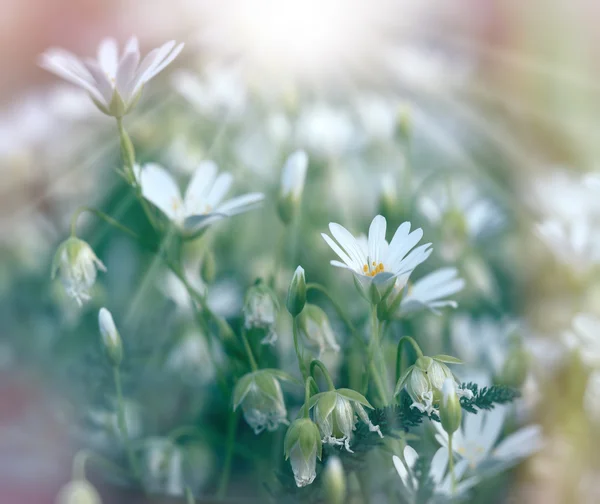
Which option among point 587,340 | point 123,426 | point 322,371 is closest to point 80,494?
point 123,426

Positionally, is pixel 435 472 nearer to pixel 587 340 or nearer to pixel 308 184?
pixel 587 340

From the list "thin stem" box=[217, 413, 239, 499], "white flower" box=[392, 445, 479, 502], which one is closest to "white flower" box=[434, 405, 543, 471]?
"white flower" box=[392, 445, 479, 502]

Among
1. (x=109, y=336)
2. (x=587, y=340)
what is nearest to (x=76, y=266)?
(x=109, y=336)

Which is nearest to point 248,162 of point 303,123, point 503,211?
point 303,123

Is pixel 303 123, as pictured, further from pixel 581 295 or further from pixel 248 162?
pixel 581 295

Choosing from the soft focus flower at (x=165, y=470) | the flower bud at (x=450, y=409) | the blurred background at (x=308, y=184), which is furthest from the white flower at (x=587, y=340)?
the soft focus flower at (x=165, y=470)

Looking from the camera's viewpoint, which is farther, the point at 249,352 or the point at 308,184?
the point at 308,184

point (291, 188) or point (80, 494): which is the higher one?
point (291, 188)

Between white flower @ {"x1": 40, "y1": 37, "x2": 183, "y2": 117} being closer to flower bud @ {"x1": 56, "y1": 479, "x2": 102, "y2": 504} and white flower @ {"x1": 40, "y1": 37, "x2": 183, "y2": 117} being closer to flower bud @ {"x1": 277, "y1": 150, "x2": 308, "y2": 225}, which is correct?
flower bud @ {"x1": 277, "y1": 150, "x2": 308, "y2": 225}
